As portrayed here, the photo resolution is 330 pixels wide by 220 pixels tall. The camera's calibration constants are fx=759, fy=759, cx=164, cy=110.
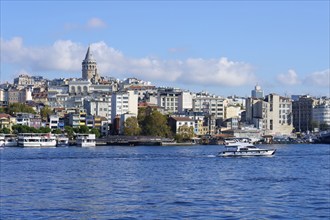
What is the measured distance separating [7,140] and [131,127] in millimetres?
13005

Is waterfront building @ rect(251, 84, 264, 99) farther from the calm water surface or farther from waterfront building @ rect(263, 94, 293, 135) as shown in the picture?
the calm water surface

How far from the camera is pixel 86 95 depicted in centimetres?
9075

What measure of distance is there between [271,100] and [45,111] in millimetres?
28727

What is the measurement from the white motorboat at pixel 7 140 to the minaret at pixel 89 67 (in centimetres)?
5167

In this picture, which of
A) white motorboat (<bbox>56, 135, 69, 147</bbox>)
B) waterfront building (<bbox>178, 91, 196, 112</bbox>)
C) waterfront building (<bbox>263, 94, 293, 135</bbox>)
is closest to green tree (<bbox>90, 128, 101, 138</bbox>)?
white motorboat (<bbox>56, 135, 69, 147</bbox>)

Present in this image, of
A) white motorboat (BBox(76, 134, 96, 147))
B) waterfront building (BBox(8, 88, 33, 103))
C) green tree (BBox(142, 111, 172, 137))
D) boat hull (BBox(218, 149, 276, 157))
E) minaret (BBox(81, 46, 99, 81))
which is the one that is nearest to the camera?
boat hull (BBox(218, 149, 276, 157))

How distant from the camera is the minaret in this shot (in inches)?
4520

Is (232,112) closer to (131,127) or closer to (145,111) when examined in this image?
(145,111)

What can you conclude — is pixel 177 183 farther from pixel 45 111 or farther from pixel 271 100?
pixel 271 100

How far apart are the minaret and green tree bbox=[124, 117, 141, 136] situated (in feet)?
145

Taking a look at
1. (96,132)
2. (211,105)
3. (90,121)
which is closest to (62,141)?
(96,132)

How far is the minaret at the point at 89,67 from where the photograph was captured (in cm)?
11481

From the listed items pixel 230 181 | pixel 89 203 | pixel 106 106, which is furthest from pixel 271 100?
pixel 89 203

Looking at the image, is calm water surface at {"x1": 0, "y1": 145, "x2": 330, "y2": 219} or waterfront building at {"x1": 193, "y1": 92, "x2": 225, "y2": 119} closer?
calm water surface at {"x1": 0, "y1": 145, "x2": 330, "y2": 219}
